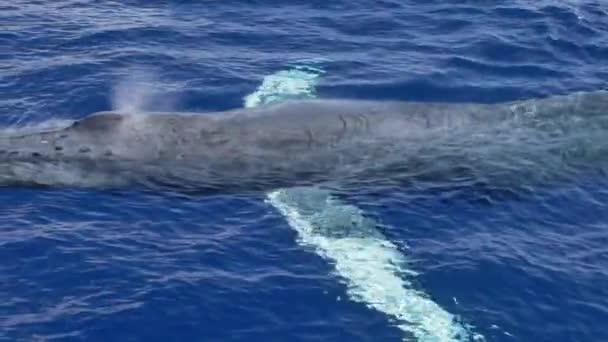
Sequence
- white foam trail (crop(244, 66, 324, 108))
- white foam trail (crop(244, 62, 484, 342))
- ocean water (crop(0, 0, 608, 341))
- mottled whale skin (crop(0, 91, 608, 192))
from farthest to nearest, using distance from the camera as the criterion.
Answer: white foam trail (crop(244, 66, 324, 108))
mottled whale skin (crop(0, 91, 608, 192))
ocean water (crop(0, 0, 608, 341))
white foam trail (crop(244, 62, 484, 342))

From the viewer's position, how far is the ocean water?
23094 millimetres

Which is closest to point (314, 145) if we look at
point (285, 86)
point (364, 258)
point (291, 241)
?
point (291, 241)

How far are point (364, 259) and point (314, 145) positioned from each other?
4563 millimetres

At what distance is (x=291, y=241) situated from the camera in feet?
86.1

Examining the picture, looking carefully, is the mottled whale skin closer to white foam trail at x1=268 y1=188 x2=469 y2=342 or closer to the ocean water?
the ocean water

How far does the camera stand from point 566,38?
41.6 m

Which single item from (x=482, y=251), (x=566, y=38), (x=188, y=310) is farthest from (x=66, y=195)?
(x=566, y=38)

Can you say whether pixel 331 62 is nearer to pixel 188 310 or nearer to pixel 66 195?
pixel 66 195

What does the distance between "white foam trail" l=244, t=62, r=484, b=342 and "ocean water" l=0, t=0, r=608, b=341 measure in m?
0.05

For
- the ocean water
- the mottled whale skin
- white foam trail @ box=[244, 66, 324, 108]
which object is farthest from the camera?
white foam trail @ box=[244, 66, 324, 108]

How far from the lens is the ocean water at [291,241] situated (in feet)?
75.8

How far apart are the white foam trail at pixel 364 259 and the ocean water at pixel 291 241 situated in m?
0.05

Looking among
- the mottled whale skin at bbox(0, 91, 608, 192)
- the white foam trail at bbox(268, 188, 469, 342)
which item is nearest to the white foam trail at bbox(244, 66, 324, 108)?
the mottled whale skin at bbox(0, 91, 608, 192)

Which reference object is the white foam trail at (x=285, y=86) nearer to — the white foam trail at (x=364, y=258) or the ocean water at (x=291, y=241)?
the ocean water at (x=291, y=241)
